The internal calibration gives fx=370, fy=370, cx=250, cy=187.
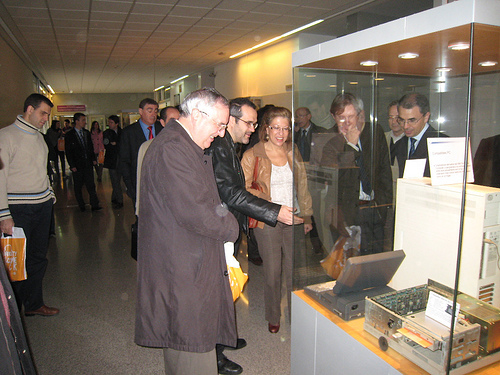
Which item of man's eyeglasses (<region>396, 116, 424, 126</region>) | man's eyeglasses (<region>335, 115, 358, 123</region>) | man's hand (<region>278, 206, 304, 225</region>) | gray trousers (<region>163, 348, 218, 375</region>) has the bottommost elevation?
gray trousers (<region>163, 348, 218, 375</region>)

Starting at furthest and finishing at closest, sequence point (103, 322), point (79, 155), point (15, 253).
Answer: point (79, 155), point (103, 322), point (15, 253)

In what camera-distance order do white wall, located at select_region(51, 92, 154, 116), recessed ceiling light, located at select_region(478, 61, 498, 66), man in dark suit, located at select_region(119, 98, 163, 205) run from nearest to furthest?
1. recessed ceiling light, located at select_region(478, 61, 498, 66)
2. man in dark suit, located at select_region(119, 98, 163, 205)
3. white wall, located at select_region(51, 92, 154, 116)

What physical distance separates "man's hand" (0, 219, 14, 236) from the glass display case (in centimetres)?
207

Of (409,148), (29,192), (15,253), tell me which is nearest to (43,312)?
(15,253)

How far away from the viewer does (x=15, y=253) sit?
2.74 m

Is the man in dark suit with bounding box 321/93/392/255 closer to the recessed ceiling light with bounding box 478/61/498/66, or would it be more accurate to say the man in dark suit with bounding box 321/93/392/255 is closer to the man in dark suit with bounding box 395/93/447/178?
the man in dark suit with bounding box 395/93/447/178

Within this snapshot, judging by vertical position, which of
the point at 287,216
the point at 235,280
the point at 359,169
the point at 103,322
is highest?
the point at 359,169

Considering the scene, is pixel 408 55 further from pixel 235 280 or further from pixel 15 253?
pixel 15 253

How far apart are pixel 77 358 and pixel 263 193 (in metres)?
1.74

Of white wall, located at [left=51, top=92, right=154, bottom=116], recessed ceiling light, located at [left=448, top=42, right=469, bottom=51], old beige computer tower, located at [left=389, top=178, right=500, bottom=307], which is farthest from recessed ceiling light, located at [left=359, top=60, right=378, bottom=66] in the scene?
white wall, located at [left=51, top=92, right=154, bottom=116]

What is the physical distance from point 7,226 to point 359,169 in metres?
2.45

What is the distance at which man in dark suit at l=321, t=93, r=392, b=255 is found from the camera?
2.10m

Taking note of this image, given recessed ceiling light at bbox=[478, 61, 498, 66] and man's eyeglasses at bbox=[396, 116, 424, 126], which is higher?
recessed ceiling light at bbox=[478, 61, 498, 66]

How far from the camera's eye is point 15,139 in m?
2.76
